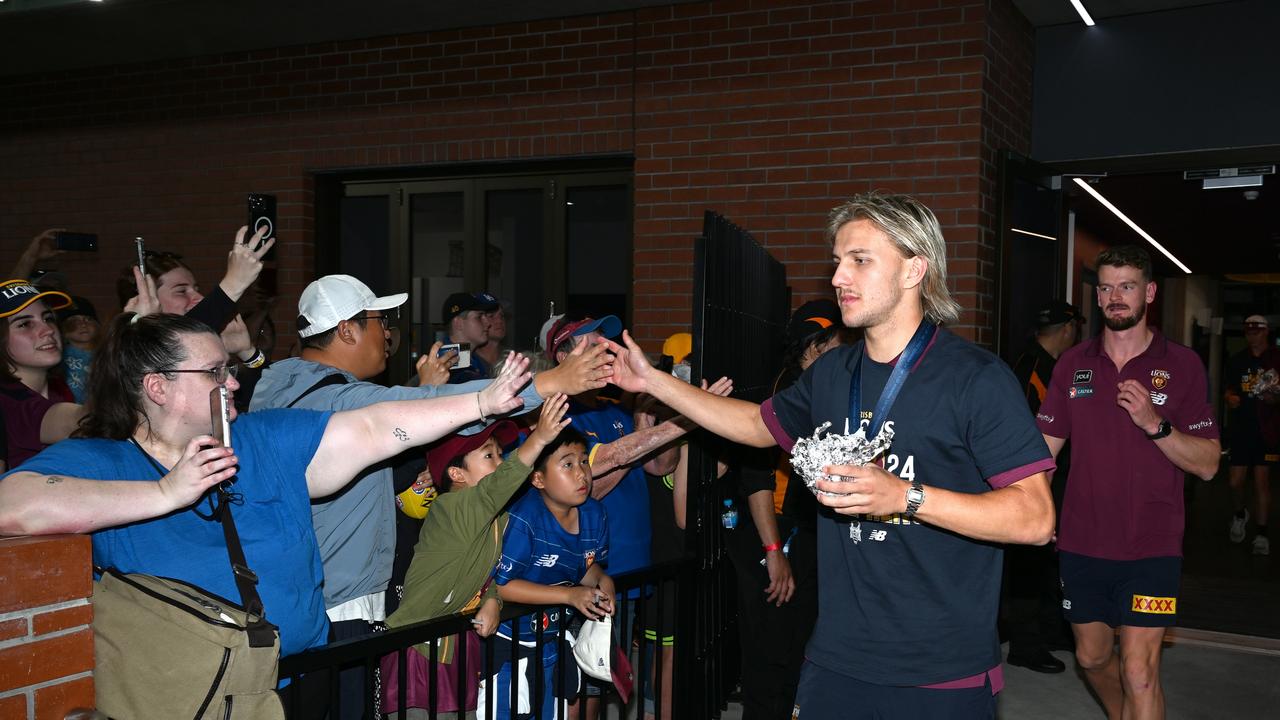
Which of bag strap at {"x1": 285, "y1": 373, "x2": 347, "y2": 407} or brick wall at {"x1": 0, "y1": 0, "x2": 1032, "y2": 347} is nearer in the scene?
bag strap at {"x1": 285, "y1": 373, "x2": 347, "y2": 407}

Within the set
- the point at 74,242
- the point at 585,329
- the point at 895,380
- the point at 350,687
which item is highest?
the point at 74,242

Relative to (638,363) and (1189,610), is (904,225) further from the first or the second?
(1189,610)

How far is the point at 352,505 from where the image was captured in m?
3.18

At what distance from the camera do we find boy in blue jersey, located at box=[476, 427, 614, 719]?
138 inches

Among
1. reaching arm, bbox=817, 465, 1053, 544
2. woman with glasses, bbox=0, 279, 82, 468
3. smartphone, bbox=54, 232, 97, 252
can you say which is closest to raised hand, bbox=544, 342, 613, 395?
reaching arm, bbox=817, 465, 1053, 544

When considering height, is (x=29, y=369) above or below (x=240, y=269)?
below

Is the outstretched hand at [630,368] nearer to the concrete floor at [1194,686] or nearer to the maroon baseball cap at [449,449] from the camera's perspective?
the maroon baseball cap at [449,449]

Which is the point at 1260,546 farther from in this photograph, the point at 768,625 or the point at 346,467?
the point at 346,467

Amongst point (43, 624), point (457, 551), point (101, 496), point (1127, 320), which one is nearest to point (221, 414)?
point (101, 496)

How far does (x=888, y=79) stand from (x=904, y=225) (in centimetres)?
396

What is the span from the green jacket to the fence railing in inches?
5.2

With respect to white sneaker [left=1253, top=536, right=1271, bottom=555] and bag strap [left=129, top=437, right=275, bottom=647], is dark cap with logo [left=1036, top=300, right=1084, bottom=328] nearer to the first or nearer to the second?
white sneaker [left=1253, top=536, right=1271, bottom=555]

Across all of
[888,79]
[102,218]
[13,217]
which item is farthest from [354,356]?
[13,217]

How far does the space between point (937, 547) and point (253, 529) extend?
5.80 ft
